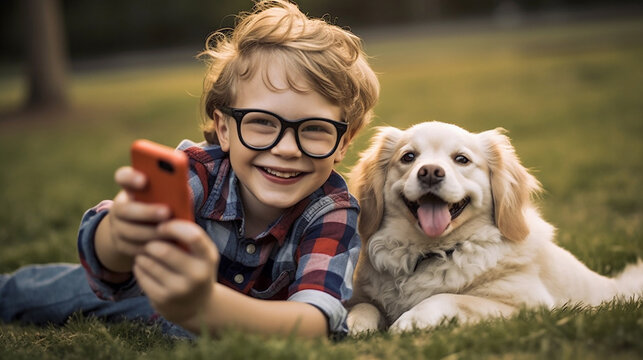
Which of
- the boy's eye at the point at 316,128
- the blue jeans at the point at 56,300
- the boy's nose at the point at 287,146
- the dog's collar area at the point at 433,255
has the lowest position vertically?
the blue jeans at the point at 56,300

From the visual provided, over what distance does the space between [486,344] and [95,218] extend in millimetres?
1556

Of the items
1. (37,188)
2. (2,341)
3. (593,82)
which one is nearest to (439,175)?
(2,341)

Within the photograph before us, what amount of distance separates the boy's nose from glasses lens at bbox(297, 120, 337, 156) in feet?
0.10

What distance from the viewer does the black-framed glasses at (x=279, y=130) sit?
8.58 feet

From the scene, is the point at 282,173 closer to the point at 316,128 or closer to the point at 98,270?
the point at 316,128

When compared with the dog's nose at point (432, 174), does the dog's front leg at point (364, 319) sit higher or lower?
lower

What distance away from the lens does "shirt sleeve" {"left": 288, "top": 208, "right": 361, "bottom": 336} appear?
8.11 ft

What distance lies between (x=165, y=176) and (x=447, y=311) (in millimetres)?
1427

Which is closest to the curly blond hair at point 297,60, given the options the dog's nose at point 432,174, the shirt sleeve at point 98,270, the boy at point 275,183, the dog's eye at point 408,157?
the boy at point 275,183

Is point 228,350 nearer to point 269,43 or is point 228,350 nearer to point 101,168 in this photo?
point 269,43

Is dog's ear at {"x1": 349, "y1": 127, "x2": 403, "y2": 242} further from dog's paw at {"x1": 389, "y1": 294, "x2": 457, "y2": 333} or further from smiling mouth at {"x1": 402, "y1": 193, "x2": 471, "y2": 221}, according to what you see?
dog's paw at {"x1": 389, "y1": 294, "x2": 457, "y2": 333}

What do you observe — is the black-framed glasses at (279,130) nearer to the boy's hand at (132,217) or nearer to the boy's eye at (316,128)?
the boy's eye at (316,128)

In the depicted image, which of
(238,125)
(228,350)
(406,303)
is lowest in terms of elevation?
(406,303)

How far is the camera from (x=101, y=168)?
8.59m
